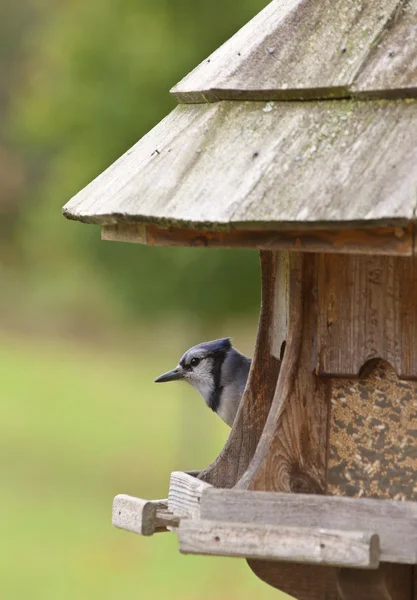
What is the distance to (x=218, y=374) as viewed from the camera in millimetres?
5098

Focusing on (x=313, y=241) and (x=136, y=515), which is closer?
(x=313, y=241)

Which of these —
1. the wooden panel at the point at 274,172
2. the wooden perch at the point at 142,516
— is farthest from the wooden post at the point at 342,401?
the wooden panel at the point at 274,172

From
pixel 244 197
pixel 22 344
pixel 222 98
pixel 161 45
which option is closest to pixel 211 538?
pixel 244 197

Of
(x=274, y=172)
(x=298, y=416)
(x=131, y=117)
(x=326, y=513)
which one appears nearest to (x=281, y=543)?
(x=326, y=513)

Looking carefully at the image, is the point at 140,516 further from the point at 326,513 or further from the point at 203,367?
the point at 203,367

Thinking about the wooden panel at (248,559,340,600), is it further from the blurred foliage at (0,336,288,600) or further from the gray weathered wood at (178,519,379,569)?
the blurred foliage at (0,336,288,600)

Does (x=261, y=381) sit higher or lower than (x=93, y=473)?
lower

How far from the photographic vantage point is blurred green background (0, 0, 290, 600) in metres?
9.04

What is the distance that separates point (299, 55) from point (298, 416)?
0.89 meters

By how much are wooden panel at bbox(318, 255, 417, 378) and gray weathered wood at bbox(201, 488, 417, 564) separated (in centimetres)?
39

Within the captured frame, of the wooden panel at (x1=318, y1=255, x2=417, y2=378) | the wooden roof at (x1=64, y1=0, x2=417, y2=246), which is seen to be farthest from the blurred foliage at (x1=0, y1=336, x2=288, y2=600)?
the wooden roof at (x1=64, y1=0, x2=417, y2=246)

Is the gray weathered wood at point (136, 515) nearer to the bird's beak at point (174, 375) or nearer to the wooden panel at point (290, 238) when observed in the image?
the wooden panel at point (290, 238)

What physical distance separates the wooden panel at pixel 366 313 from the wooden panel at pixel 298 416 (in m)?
0.04

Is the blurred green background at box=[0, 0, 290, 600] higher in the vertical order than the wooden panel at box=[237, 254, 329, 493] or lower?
higher
